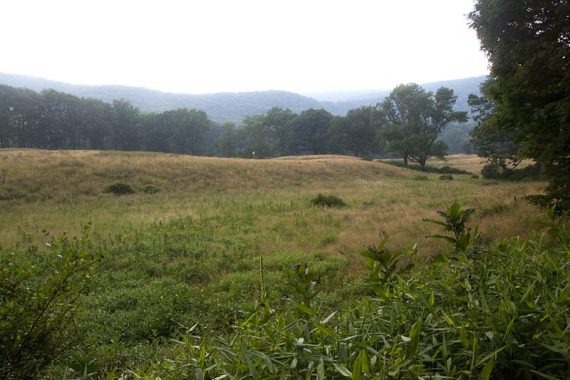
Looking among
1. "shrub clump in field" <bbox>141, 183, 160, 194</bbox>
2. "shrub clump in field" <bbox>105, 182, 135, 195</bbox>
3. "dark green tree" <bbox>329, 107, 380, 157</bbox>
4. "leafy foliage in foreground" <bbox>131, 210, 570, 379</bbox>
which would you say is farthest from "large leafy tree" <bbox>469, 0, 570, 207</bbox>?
"dark green tree" <bbox>329, 107, 380, 157</bbox>

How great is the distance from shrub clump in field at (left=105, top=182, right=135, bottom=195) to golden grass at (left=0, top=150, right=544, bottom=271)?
0.60m

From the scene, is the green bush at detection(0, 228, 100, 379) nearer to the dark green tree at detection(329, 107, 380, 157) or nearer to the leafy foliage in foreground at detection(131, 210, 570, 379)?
the leafy foliage in foreground at detection(131, 210, 570, 379)

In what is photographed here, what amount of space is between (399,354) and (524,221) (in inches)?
338

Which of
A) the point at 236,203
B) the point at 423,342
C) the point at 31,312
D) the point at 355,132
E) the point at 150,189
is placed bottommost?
the point at 150,189

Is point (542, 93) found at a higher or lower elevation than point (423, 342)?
higher

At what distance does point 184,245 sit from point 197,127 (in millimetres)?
80443

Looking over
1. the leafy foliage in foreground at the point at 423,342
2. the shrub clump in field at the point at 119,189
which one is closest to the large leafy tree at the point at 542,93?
the leafy foliage in foreground at the point at 423,342

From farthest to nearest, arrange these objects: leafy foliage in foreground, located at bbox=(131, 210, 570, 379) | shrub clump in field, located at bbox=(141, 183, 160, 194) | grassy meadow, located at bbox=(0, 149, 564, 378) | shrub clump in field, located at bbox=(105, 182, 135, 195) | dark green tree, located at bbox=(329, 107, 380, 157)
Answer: dark green tree, located at bbox=(329, 107, 380, 157) → shrub clump in field, located at bbox=(141, 183, 160, 194) → shrub clump in field, located at bbox=(105, 182, 135, 195) → grassy meadow, located at bbox=(0, 149, 564, 378) → leafy foliage in foreground, located at bbox=(131, 210, 570, 379)

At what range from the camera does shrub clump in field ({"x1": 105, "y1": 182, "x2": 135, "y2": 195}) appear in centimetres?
2345

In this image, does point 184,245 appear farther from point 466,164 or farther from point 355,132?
point 355,132

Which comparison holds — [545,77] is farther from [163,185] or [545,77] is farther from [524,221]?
[163,185]

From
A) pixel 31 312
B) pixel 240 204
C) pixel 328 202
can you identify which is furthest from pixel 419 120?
pixel 31 312

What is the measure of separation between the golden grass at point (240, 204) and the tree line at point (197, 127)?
2452 centimetres

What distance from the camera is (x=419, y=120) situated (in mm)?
55562
